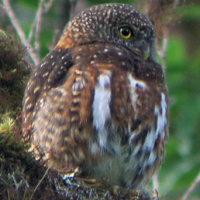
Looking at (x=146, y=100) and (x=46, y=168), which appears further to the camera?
(x=146, y=100)

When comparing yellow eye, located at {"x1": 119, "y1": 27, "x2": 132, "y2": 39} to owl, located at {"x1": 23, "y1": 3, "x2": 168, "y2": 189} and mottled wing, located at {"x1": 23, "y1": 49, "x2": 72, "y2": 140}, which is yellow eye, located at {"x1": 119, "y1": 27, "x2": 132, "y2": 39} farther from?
mottled wing, located at {"x1": 23, "y1": 49, "x2": 72, "y2": 140}

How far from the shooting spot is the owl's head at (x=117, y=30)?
4.07m

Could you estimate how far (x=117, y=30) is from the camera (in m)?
4.12

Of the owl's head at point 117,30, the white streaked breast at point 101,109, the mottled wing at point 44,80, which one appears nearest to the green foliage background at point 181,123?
the owl's head at point 117,30

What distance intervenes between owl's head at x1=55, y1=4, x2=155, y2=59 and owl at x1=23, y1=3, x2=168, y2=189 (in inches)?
5.3

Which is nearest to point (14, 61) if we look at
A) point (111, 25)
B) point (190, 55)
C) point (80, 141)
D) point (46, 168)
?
point (111, 25)

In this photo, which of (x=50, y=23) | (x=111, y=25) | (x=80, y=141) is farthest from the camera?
(x=50, y=23)

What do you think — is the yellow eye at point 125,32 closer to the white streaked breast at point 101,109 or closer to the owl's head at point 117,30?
the owl's head at point 117,30

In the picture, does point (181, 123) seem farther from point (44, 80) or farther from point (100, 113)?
point (100, 113)

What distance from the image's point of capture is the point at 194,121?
19.5 feet

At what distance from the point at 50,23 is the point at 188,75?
2.12 meters

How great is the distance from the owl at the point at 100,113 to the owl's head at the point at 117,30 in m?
0.13

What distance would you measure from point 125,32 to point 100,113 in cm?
92

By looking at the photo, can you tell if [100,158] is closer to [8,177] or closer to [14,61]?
[8,177]
